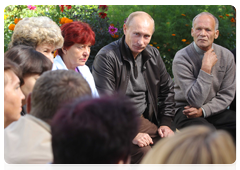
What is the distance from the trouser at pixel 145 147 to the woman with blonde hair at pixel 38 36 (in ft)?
4.02

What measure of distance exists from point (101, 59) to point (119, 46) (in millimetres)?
309

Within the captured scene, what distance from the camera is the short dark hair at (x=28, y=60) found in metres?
2.26

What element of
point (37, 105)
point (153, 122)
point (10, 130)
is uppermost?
point (37, 105)

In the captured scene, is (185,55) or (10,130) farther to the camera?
(185,55)

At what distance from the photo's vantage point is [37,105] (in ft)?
4.69

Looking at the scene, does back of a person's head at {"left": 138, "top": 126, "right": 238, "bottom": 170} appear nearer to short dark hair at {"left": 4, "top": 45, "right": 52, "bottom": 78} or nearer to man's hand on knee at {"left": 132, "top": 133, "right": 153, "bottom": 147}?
Result: short dark hair at {"left": 4, "top": 45, "right": 52, "bottom": 78}

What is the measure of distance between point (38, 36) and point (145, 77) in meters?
1.32

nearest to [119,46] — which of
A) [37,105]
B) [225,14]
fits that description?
[37,105]

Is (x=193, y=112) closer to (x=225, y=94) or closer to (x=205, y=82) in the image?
(x=205, y=82)

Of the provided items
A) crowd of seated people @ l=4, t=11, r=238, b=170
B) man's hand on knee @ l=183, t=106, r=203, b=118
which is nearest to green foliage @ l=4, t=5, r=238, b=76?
crowd of seated people @ l=4, t=11, r=238, b=170

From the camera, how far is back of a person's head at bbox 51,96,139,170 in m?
0.91

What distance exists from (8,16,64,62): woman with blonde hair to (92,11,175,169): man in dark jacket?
22.9 inches

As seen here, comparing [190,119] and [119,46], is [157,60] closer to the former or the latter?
[119,46]

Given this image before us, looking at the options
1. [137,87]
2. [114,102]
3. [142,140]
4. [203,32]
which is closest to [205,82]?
[203,32]
